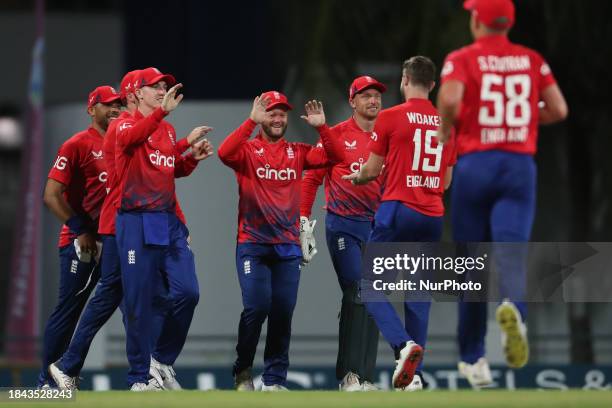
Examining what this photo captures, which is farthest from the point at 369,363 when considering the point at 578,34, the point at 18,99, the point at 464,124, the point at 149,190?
the point at 18,99

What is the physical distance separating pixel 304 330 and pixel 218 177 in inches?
81.4

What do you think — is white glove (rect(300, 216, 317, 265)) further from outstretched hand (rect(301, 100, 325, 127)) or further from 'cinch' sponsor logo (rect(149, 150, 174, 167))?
'cinch' sponsor logo (rect(149, 150, 174, 167))

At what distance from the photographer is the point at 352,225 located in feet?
40.0

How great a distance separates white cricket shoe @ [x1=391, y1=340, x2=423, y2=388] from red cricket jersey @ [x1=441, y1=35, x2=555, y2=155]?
1627 mm

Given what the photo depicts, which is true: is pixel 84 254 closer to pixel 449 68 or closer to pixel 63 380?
pixel 63 380

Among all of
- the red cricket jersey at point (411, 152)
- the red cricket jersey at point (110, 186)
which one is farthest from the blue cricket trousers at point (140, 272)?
the red cricket jersey at point (411, 152)

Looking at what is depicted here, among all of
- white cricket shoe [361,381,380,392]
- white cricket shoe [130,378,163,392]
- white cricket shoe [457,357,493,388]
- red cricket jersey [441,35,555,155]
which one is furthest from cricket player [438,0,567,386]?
white cricket shoe [130,378,163,392]

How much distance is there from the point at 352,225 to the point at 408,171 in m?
1.37

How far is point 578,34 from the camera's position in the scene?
18250 mm

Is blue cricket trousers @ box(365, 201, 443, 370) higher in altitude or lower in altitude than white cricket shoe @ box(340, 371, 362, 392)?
higher

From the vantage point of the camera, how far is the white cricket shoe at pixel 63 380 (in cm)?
1142

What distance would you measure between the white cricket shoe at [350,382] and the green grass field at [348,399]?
1529mm

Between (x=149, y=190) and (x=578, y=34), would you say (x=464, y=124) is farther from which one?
(x=578, y=34)

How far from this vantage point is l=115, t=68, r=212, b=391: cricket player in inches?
437
